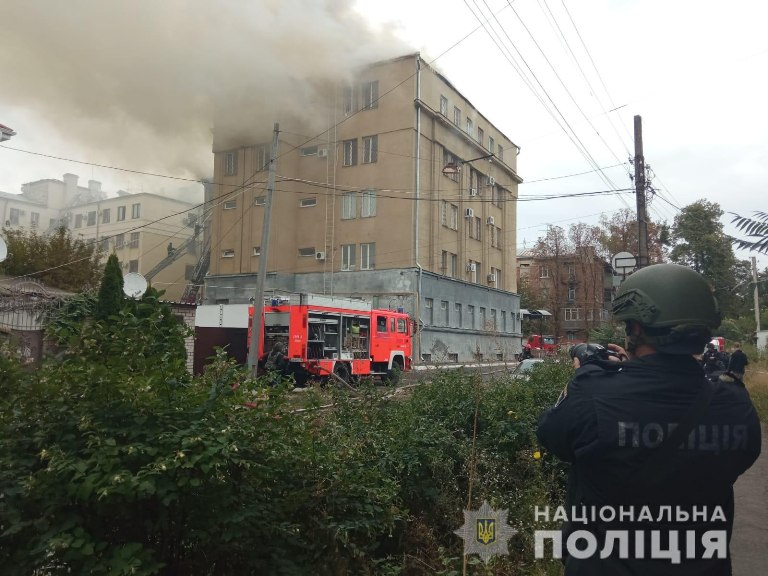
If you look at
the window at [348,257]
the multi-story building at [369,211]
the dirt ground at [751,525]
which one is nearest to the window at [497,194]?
the multi-story building at [369,211]

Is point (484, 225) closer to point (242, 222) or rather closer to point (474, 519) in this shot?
point (242, 222)

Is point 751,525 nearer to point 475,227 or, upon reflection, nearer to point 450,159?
point 450,159

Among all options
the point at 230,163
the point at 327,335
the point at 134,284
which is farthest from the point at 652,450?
the point at 230,163

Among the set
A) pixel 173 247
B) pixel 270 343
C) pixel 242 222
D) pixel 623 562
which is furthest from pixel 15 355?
pixel 173 247

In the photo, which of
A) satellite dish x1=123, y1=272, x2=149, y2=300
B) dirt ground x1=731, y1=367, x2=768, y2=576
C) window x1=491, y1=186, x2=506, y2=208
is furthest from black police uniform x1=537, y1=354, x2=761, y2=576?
window x1=491, y1=186, x2=506, y2=208

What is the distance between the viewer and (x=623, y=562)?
1965mm

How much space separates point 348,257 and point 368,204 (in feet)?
10.2

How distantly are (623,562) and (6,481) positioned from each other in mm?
2388

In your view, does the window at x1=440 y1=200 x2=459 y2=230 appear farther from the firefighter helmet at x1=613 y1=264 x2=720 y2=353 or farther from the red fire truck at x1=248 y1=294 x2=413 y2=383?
the firefighter helmet at x1=613 y1=264 x2=720 y2=353

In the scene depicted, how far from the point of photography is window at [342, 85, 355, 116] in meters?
30.0

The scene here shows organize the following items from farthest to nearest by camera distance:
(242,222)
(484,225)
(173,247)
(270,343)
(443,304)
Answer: (484,225) → (173,247) → (443,304) → (242,222) → (270,343)

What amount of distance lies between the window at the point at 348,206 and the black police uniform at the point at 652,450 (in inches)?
1244

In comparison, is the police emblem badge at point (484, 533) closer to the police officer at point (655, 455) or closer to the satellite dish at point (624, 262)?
the police officer at point (655, 455)

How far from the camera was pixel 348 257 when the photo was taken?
33.3m
